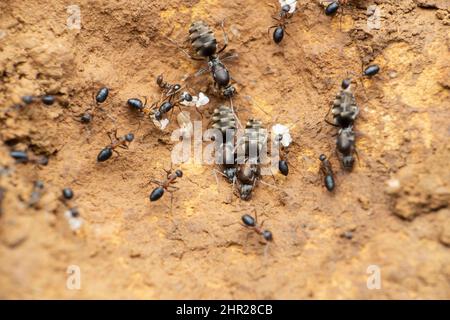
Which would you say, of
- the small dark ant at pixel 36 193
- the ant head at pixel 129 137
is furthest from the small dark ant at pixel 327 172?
the small dark ant at pixel 36 193

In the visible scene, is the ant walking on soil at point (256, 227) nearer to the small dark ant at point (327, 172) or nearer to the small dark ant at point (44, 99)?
the small dark ant at point (327, 172)

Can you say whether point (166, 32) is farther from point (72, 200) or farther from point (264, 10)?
point (72, 200)

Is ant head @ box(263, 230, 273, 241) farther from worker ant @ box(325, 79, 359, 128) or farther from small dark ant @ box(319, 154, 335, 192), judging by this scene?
worker ant @ box(325, 79, 359, 128)

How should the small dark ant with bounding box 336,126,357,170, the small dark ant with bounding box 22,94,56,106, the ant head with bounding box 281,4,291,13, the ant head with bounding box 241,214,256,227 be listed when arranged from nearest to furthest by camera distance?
the small dark ant with bounding box 22,94,56,106
the ant head with bounding box 241,214,256,227
the small dark ant with bounding box 336,126,357,170
the ant head with bounding box 281,4,291,13

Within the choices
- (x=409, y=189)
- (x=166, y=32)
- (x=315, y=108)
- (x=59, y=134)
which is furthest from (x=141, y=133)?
(x=409, y=189)

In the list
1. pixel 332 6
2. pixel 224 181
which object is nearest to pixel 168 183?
pixel 224 181

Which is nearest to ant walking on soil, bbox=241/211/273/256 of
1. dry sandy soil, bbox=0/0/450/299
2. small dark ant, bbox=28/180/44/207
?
dry sandy soil, bbox=0/0/450/299

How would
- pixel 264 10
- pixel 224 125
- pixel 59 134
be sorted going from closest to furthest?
pixel 59 134
pixel 224 125
pixel 264 10
